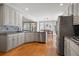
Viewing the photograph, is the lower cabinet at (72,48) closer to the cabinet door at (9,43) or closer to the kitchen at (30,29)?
the kitchen at (30,29)

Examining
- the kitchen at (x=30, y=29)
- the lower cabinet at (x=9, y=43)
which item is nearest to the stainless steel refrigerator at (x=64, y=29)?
the kitchen at (x=30, y=29)

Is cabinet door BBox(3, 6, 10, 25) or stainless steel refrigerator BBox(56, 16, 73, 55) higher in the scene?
cabinet door BBox(3, 6, 10, 25)

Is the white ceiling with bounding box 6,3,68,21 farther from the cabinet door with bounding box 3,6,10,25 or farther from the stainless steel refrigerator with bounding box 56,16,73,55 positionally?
the stainless steel refrigerator with bounding box 56,16,73,55

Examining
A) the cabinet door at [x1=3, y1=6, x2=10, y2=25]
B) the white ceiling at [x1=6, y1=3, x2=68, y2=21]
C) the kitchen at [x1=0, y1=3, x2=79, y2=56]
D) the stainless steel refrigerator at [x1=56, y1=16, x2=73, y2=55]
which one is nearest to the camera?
the kitchen at [x1=0, y1=3, x2=79, y2=56]

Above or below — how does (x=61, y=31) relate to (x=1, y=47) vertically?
above

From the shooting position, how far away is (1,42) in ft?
14.8

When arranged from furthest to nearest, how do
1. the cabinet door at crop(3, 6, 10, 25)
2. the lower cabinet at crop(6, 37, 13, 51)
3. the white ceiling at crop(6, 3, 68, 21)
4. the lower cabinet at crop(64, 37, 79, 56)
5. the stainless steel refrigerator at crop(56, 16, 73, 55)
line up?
the white ceiling at crop(6, 3, 68, 21) < the cabinet door at crop(3, 6, 10, 25) < the lower cabinet at crop(6, 37, 13, 51) < the stainless steel refrigerator at crop(56, 16, 73, 55) < the lower cabinet at crop(64, 37, 79, 56)

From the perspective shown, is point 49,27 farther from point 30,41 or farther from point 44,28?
point 30,41

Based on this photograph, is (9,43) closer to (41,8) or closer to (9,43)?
(9,43)

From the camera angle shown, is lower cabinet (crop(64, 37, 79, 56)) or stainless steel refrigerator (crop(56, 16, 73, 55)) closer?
lower cabinet (crop(64, 37, 79, 56))

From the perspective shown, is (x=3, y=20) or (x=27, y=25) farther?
(x=27, y=25)

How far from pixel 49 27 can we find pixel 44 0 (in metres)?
8.04

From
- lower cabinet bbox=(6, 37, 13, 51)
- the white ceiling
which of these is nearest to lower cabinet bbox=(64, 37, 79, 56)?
lower cabinet bbox=(6, 37, 13, 51)

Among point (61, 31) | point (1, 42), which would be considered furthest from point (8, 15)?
point (61, 31)
